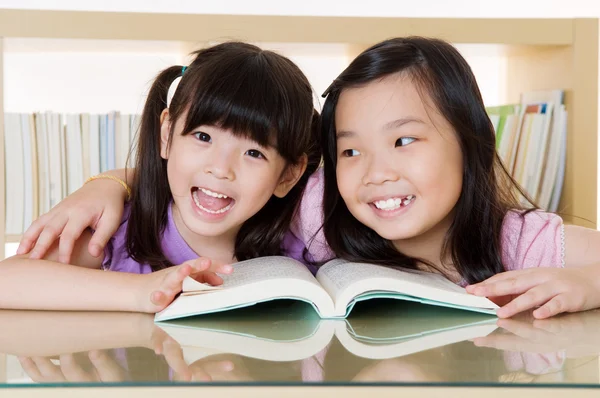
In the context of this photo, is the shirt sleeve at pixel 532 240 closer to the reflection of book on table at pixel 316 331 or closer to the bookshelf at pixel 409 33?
the reflection of book on table at pixel 316 331

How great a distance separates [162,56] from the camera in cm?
251

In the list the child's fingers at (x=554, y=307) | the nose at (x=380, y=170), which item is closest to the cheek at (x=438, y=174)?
the nose at (x=380, y=170)

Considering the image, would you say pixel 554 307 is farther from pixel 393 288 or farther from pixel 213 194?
pixel 213 194

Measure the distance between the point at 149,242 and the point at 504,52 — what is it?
1330 millimetres

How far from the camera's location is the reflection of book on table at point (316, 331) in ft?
2.15

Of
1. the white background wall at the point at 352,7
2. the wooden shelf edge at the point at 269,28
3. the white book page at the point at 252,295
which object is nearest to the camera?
the white book page at the point at 252,295

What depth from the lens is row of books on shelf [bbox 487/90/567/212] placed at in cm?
207

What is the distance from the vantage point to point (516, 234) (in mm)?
1273

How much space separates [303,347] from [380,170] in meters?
0.53

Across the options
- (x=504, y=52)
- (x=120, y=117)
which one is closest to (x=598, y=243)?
(x=504, y=52)

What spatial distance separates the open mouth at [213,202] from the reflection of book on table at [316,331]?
38 centimetres

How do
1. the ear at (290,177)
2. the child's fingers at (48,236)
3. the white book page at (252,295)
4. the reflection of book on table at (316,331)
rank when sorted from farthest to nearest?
the ear at (290,177)
the child's fingers at (48,236)
the white book page at (252,295)
the reflection of book on table at (316,331)

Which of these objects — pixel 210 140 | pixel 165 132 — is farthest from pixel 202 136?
pixel 165 132
